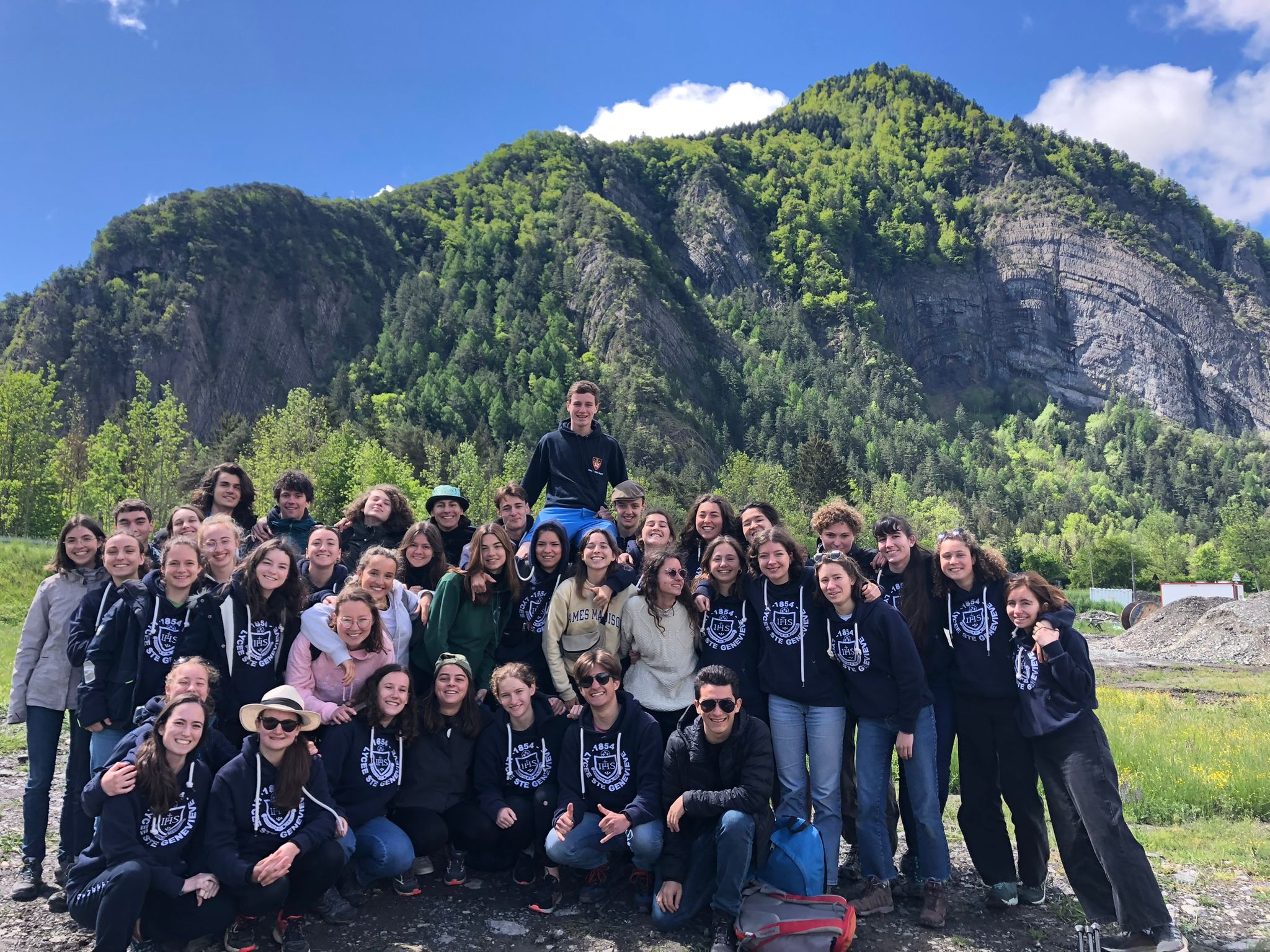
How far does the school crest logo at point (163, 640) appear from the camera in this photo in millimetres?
5129

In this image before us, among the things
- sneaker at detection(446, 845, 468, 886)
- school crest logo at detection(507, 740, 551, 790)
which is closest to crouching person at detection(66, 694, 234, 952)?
sneaker at detection(446, 845, 468, 886)

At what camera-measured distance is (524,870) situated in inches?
218

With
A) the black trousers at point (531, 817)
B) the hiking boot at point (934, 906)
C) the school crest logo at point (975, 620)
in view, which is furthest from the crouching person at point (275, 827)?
the school crest logo at point (975, 620)

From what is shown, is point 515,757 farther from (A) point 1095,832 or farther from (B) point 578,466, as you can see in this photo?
(A) point 1095,832

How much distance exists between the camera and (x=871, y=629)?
5.36 meters

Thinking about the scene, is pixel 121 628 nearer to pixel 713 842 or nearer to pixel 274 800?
pixel 274 800

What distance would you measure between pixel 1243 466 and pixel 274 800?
7127 inches

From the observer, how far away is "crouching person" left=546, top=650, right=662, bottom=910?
5.11 metres

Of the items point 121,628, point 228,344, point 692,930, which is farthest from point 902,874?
point 228,344

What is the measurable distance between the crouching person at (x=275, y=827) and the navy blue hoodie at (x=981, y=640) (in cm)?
422

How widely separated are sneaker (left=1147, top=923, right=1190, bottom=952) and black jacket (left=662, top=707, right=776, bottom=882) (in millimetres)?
2267

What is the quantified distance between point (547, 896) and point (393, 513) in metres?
3.66

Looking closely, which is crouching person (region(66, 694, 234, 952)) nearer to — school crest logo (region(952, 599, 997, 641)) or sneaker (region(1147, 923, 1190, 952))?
school crest logo (region(952, 599, 997, 641))

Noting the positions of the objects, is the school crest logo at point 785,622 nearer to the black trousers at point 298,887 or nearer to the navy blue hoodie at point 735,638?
the navy blue hoodie at point 735,638
